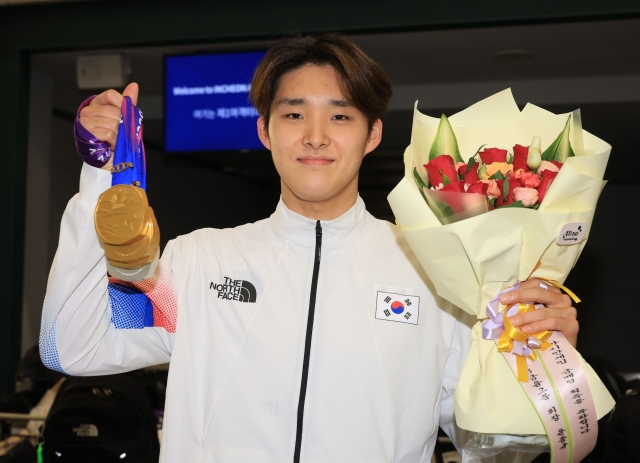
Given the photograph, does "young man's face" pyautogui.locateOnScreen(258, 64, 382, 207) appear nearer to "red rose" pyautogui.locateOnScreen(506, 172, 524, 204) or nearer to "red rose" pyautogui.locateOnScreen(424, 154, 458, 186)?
"red rose" pyautogui.locateOnScreen(424, 154, 458, 186)

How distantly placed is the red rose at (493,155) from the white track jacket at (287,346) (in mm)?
336

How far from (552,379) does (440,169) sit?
44 cm

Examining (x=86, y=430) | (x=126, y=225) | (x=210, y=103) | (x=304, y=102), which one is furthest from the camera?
(x=210, y=103)

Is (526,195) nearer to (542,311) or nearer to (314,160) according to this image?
(542,311)

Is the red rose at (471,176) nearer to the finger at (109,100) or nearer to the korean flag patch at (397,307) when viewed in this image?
the korean flag patch at (397,307)

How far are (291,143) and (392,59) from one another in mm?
3436

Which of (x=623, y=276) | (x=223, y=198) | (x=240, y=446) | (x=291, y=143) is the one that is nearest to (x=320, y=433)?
(x=240, y=446)

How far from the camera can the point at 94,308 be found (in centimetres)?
141

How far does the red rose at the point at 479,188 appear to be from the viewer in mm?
1334

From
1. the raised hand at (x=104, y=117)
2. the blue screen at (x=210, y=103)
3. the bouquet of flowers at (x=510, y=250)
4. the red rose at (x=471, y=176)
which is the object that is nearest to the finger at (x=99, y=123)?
the raised hand at (x=104, y=117)

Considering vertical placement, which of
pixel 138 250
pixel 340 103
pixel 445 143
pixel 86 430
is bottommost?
pixel 86 430

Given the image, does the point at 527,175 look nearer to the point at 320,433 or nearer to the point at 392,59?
the point at 320,433

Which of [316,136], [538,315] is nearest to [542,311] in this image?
[538,315]

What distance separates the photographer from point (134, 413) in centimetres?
235
